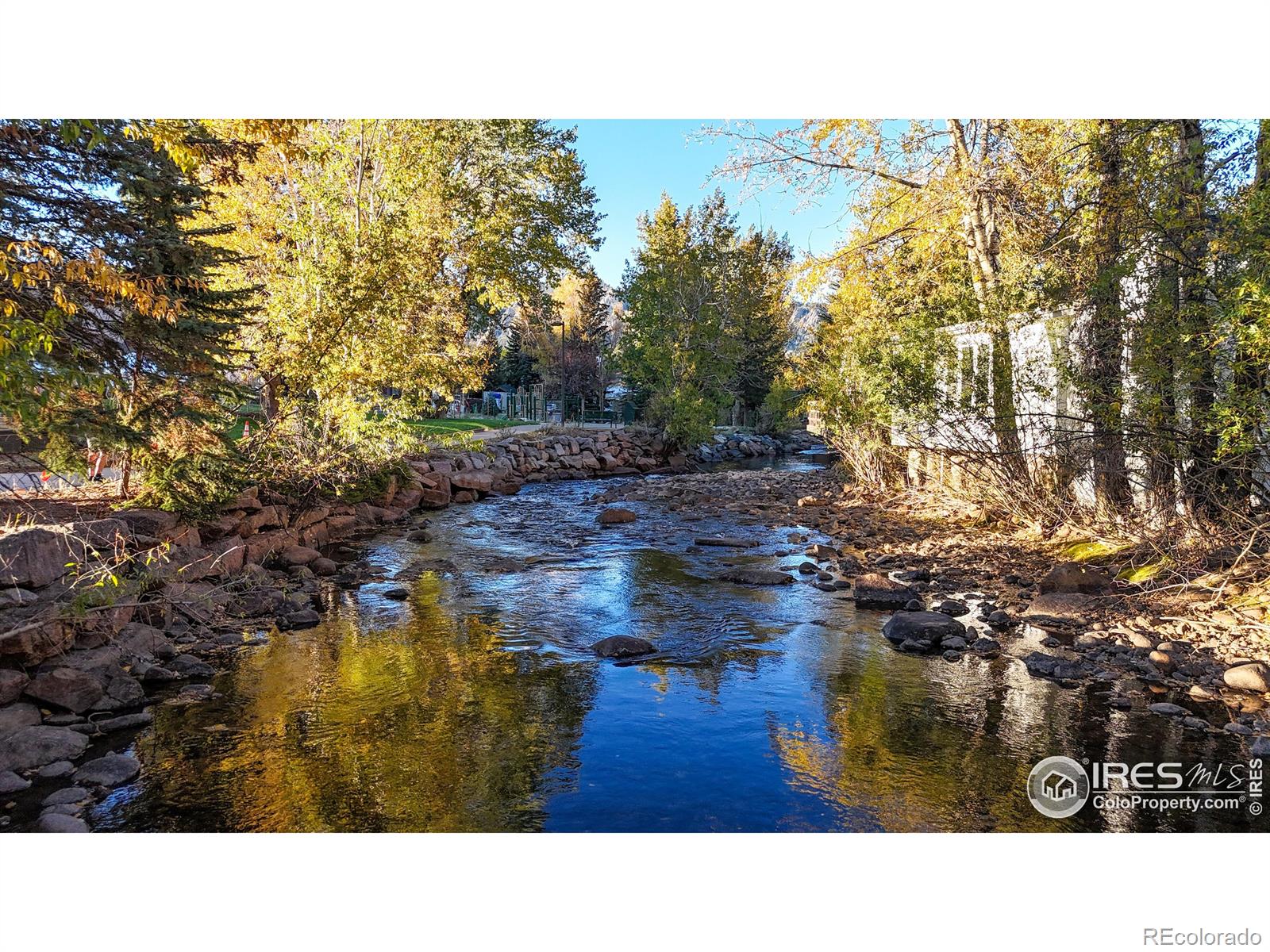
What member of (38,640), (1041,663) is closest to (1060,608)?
(1041,663)

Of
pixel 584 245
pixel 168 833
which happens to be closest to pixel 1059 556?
pixel 168 833

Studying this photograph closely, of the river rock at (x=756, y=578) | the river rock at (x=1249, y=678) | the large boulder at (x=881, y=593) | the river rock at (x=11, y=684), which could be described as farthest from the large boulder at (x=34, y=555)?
the river rock at (x=1249, y=678)

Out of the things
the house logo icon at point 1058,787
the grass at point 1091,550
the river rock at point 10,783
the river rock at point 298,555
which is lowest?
the house logo icon at point 1058,787

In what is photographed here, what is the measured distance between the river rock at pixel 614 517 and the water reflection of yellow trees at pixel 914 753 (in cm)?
825

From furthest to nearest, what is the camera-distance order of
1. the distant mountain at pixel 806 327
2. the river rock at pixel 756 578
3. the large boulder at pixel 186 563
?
the distant mountain at pixel 806 327 → the river rock at pixel 756 578 → the large boulder at pixel 186 563

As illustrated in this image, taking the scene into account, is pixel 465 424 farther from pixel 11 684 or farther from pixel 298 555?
pixel 11 684

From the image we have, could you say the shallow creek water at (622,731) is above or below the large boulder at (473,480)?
below

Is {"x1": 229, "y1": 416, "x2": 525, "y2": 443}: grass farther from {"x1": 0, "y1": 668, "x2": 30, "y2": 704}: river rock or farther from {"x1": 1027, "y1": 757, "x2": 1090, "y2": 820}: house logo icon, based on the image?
{"x1": 1027, "y1": 757, "x2": 1090, "y2": 820}: house logo icon

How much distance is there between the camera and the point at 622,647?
7434 mm

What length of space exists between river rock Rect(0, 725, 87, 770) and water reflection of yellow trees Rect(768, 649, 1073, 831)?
4680mm

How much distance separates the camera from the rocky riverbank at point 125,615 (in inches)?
202

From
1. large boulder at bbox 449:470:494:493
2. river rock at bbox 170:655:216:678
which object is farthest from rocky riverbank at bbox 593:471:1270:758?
large boulder at bbox 449:470:494:493

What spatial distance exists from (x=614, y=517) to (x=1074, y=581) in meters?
8.24

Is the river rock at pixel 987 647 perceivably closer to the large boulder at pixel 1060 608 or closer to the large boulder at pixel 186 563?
the large boulder at pixel 1060 608
